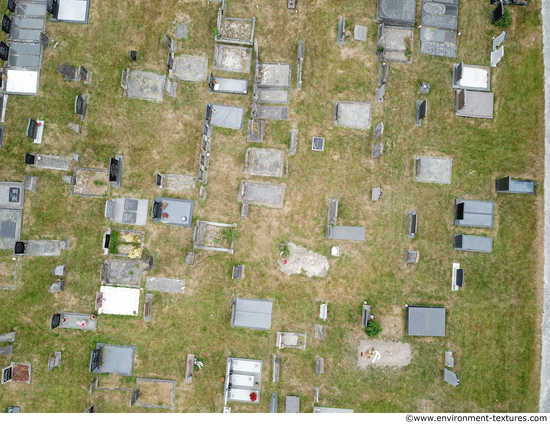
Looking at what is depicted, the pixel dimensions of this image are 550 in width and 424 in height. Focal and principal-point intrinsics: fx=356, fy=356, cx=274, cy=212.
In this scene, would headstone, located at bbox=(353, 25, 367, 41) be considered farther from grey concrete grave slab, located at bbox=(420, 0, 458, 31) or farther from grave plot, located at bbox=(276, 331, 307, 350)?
grave plot, located at bbox=(276, 331, 307, 350)

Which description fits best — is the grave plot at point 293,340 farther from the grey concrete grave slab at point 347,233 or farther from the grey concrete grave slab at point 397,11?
the grey concrete grave slab at point 397,11

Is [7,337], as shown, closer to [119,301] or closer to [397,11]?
[119,301]

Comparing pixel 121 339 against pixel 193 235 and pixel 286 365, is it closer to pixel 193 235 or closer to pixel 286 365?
pixel 193 235

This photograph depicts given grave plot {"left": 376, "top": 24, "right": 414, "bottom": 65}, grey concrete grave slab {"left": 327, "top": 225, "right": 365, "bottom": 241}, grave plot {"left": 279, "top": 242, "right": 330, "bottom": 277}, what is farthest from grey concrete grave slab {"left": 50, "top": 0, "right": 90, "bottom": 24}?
grey concrete grave slab {"left": 327, "top": 225, "right": 365, "bottom": 241}

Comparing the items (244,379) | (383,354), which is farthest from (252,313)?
(383,354)

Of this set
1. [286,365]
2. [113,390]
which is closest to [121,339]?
[113,390]

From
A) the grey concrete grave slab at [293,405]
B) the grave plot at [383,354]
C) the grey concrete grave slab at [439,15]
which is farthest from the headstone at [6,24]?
the grave plot at [383,354]
